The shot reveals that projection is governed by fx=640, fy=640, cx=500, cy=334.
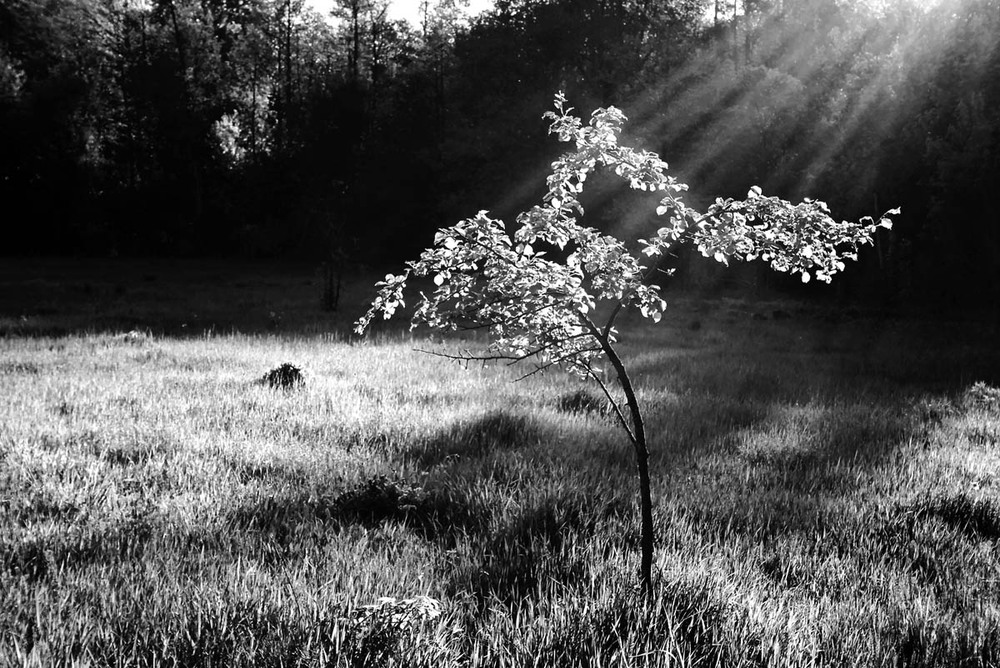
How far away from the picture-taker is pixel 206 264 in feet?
102

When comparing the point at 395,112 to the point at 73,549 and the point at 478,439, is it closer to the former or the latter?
the point at 478,439

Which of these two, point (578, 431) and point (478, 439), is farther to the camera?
point (578, 431)

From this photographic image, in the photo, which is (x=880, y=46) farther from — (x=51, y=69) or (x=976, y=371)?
(x=51, y=69)

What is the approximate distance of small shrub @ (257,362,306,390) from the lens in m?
7.45

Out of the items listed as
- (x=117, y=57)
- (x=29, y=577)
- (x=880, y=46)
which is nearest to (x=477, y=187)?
(x=880, y=46)

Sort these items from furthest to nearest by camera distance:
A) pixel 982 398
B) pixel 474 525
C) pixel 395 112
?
pixel 395 112 → pixel 982 398 → pixel 474 525

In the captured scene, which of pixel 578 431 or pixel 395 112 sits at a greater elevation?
→ pixel 395 112

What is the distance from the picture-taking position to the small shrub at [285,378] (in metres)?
7.45

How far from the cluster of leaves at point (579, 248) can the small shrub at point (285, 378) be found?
4912mm

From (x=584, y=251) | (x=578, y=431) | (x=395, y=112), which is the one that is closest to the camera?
(x=584, y=251)

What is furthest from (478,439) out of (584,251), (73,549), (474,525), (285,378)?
(584,251)

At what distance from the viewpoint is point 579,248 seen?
2.86m

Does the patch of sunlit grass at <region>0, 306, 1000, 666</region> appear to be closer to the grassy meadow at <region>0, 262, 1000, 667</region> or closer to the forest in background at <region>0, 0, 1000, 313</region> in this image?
the grassy meadow at <region>0, 262, 1000, 667</region>

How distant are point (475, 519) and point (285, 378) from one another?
4375mm
